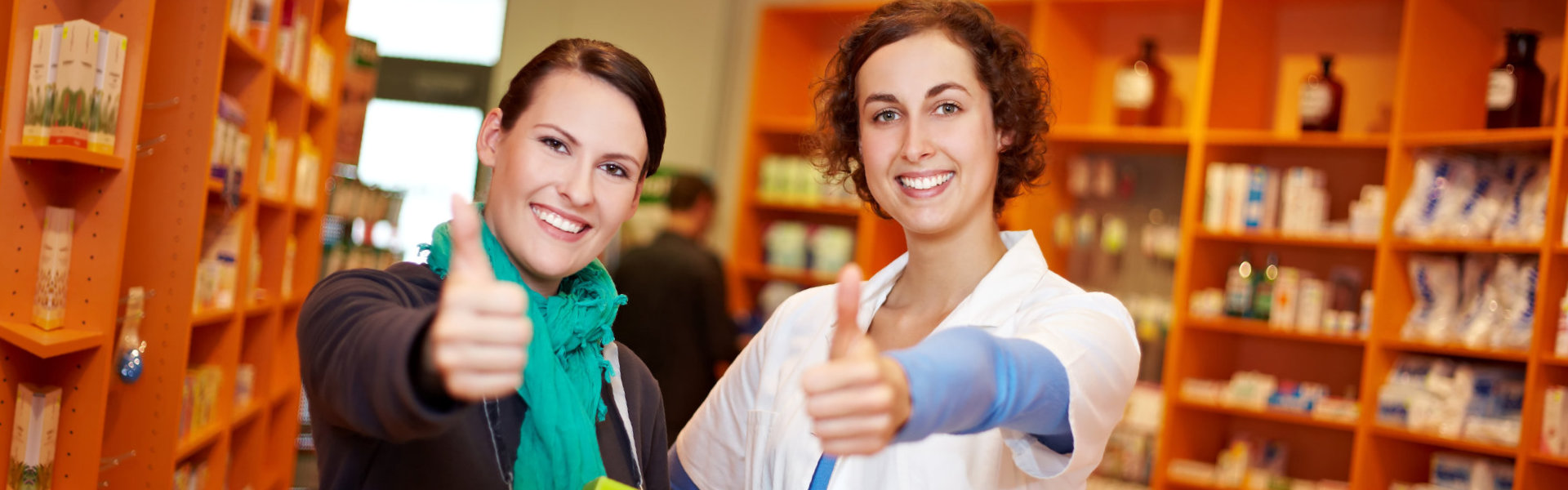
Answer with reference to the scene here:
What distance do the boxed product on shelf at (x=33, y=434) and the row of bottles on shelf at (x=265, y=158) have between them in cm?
73

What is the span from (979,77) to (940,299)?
0.36 m

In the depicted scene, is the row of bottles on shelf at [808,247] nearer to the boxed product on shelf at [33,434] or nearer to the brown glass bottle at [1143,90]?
the brown glass bottle at [1143,90]

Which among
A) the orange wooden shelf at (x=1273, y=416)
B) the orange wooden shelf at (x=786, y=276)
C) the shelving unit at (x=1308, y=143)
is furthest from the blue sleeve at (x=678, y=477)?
the orange wooden shelf at (x=786, y=276)

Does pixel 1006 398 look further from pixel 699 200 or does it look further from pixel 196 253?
pixel 699 200

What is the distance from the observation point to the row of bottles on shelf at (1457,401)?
360 cm

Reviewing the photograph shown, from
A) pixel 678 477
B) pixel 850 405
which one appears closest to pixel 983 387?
pixel 850 405

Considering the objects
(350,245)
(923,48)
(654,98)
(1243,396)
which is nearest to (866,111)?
(923,48)

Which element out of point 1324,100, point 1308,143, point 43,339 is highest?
point 1324,100

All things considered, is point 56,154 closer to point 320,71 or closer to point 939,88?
point 939,88

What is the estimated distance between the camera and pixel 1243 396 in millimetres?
4148

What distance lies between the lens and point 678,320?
4480 mm

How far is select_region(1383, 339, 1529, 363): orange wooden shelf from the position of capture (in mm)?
3512

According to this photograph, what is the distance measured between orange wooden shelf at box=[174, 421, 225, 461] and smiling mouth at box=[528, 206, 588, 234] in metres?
1.92

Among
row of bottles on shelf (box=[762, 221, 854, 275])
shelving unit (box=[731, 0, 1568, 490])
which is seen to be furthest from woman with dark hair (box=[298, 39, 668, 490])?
row of bottles on shelf (box=[762, 221, 854, 275])
